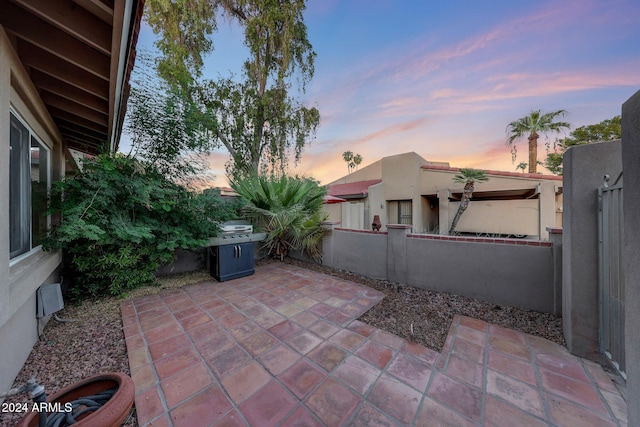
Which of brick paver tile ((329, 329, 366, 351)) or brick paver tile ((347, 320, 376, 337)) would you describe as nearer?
brick paver tile ((329, 329, 366, 351))

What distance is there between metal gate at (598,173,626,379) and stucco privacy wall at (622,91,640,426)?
1.18m

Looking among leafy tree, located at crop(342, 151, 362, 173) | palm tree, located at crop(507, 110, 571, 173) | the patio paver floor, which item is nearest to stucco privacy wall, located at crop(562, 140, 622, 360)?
the patio paver floor

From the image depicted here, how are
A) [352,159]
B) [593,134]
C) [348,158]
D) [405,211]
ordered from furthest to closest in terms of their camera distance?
[352,159]
[348,158]
[593,134]
[405,211]

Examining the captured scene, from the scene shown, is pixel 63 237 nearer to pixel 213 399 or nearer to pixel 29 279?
pixel 29 279

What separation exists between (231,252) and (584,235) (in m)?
5.27

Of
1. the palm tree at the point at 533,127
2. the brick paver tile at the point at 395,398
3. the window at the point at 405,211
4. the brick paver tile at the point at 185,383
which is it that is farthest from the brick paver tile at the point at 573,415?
the palm tree at the point at 533,127

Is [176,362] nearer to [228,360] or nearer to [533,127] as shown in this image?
[228,360]

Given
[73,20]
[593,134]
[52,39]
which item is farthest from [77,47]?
[593,134]

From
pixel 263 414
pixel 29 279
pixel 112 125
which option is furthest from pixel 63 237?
pixel 263 414

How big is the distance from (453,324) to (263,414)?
→ 8.47 ft

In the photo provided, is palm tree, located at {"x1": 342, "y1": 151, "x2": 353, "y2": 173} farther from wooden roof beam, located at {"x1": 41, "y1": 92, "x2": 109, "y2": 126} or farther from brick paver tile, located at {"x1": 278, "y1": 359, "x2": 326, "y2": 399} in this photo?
brick paver tile, located at {"x1": 278, "y1": 359, "x2": 326, "y2": 399}

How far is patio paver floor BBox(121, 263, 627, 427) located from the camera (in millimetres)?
1624

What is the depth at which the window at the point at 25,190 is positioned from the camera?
216cm

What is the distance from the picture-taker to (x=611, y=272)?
77.7 inches
